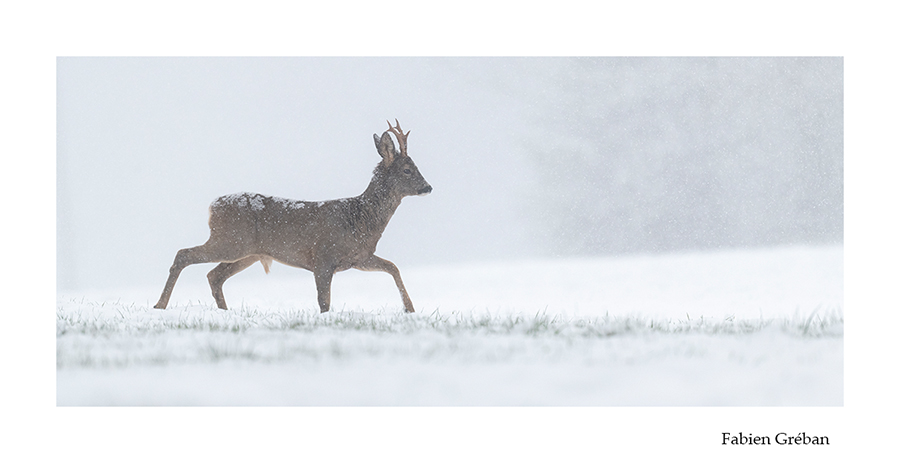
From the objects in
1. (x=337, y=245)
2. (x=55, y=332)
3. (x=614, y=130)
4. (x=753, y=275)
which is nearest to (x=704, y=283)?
(x=753, y=275)

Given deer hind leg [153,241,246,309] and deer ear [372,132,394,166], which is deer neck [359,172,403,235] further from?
deer hind leg [153,241,246,309]

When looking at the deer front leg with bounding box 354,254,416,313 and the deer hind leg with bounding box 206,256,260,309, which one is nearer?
the deer front leg with bounding box 354,254,416,313

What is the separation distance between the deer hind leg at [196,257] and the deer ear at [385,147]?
1.52m

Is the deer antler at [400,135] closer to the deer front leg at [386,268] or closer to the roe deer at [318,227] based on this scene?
the roe deer at [318,227]

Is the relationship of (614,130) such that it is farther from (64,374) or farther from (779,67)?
(64,374)

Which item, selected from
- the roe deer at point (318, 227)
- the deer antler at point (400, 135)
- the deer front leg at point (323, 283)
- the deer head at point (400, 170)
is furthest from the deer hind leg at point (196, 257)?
the deer antler at point (400, 135)

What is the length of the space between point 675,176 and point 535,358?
1005 cm

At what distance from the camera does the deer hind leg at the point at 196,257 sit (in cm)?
648

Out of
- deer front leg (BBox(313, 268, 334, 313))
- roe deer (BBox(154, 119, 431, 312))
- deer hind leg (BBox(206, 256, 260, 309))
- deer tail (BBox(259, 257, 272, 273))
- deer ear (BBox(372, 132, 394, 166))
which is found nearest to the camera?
deer front leg (BBox(313, 268, 334, 313))

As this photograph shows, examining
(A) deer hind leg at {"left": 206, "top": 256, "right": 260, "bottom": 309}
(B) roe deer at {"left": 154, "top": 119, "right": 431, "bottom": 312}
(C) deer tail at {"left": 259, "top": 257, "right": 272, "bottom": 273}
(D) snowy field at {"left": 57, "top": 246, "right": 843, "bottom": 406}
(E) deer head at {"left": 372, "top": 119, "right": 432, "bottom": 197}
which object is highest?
(E) deer head at {"left": 372, "top": 119, "right": 432, "bottom": 197}

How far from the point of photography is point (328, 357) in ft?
14.0

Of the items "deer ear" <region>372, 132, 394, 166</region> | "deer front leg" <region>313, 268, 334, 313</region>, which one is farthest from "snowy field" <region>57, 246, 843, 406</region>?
"deer ear" <region>372, 132, 394, 166</region>

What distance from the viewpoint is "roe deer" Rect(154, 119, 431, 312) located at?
6422 mm

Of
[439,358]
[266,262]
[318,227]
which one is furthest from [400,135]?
[439,358]
